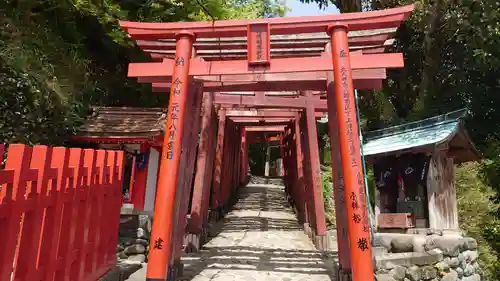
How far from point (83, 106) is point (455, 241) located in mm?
11465

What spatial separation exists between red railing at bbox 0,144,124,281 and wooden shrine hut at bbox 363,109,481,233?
7.78 meters

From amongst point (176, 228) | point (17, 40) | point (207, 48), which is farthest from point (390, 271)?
point (17, 40)

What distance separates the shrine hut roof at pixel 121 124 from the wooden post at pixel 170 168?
6.02 metres

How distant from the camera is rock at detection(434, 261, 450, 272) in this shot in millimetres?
7621

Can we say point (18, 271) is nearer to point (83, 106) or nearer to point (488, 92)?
point (83, 106)

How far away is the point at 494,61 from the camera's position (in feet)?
50.5

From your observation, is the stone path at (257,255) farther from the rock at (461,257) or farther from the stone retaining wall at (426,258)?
A: the rock at (461,257)

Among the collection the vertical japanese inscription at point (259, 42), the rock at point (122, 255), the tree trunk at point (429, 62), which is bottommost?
the rock at point (122, 255)

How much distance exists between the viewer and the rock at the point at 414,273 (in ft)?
22.2

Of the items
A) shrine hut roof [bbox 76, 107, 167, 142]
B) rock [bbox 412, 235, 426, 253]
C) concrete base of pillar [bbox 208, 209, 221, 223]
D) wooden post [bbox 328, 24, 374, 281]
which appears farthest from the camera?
concrete base of pillar [bbox 208, 209, 221, 223]

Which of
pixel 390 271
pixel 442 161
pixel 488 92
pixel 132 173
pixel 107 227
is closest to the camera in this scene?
pixel 107 227

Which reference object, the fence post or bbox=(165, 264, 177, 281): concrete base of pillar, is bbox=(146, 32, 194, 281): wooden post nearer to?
bbox=(165, 264, 177, 281): concrete base of pillar

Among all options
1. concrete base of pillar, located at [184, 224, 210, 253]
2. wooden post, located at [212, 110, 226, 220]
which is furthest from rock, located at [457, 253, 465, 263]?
wooden post, located at [212, 110, 226, 220]

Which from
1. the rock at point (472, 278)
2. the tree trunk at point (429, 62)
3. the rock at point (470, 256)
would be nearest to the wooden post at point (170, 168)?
the rock at point (470, 256)
